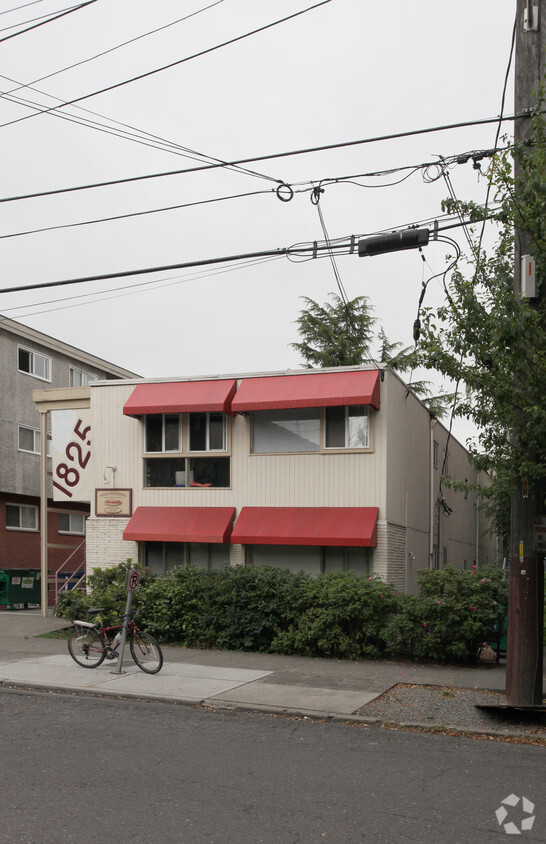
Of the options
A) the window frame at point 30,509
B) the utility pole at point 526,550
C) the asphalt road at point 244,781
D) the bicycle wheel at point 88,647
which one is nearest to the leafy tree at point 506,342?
the utility pole at point 526,550

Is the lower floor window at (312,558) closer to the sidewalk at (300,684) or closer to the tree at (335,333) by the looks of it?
the sidewalk at (300,684)

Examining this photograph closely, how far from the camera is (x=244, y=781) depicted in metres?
7.13

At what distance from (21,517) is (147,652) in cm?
1820

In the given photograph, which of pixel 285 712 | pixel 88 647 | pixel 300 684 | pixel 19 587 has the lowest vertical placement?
pixel 19 587

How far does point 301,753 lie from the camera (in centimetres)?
830

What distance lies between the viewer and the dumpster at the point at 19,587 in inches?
978

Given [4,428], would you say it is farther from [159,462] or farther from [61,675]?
→ [61,675]

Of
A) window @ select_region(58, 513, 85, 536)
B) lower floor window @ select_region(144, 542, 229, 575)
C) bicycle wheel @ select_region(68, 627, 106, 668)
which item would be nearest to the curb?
bicycle wheel @ select_region(68, 627, 106, 668)

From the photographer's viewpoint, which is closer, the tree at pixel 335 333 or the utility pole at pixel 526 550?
the utility pole at pixel 526 550

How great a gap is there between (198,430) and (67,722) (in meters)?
10.4

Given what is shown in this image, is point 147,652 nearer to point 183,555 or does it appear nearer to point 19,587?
point 183,555

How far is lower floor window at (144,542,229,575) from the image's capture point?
741 inches

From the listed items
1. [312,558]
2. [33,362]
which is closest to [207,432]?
[312,558]

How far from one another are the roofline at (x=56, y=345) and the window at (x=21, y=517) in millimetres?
5997
